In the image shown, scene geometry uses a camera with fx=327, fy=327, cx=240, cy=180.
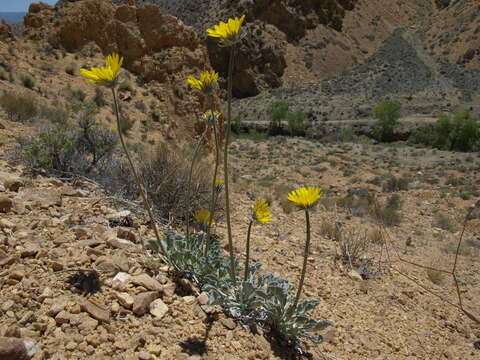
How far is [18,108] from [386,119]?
35148mm

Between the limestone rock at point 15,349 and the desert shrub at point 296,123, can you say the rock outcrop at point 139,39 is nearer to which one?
the limestone rock at point 15,349

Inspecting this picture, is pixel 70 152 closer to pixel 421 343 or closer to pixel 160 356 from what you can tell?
pixel 160 356

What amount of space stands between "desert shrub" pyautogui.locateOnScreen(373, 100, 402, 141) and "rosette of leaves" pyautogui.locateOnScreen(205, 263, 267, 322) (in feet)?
120

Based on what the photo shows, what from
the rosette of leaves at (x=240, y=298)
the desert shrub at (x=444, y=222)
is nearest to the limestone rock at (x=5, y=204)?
the rosette of leaves at (x=240, y=298)

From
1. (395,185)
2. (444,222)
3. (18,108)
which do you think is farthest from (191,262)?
(395,185)

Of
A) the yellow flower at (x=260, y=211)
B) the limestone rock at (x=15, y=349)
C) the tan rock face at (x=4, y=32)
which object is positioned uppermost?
the tan rock face at (x=4, y=32)

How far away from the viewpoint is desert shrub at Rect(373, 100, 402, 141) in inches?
1362

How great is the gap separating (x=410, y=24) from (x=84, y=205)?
79.0 metres

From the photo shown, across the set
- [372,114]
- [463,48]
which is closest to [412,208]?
[372,114]

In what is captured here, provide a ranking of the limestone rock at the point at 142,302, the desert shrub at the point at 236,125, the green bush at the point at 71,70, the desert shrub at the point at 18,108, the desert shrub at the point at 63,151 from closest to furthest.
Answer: the limestone rock at the point at 142,302 < the desert shrub at the point at 63,151 < the desert shrub at the point at 18,108 < the green bush at the point at 71,70 < the desert shrub at the point at 236,125

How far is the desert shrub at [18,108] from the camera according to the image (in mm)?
5949

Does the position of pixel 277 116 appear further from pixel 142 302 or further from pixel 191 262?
pixel 142 302

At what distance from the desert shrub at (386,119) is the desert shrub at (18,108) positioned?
34.7 metres

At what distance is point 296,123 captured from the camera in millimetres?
36531
